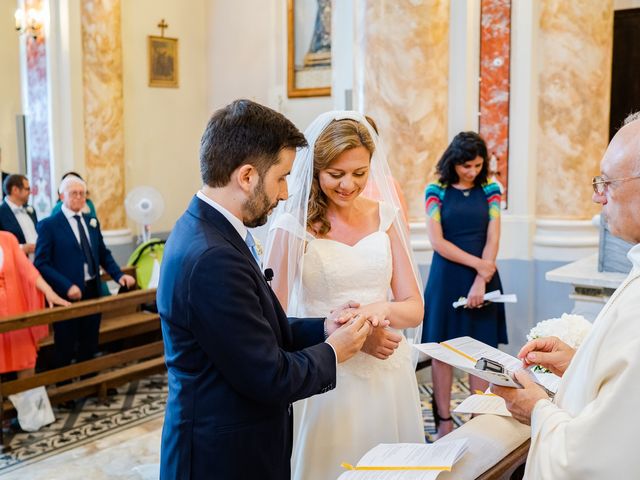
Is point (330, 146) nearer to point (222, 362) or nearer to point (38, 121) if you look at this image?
point (222, 362)

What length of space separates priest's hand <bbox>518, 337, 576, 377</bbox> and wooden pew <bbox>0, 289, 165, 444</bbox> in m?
3.64

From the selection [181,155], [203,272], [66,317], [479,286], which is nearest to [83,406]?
[66,317]

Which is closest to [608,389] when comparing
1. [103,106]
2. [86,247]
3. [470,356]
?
[470,356]

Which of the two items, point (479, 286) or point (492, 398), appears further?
point (479, 286)

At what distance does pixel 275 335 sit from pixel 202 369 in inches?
9.3

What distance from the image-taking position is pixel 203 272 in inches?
76.1

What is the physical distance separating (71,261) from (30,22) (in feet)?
14.7

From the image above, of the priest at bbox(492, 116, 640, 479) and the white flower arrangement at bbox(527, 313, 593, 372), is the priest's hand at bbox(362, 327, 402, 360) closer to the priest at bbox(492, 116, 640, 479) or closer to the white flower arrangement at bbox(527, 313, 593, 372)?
the white flower arrangement at bbox(527, 313, 593, 372)

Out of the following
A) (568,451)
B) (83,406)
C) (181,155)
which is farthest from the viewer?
(181,155)

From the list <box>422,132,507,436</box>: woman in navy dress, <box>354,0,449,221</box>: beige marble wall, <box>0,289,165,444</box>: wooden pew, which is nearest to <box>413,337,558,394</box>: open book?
<box>422,132,507,436</box>: woman in navy dress

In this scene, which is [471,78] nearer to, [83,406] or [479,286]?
[479,286]

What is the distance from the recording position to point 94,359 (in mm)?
5531

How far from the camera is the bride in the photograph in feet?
A: 9.44

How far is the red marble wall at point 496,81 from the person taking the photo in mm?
6520
